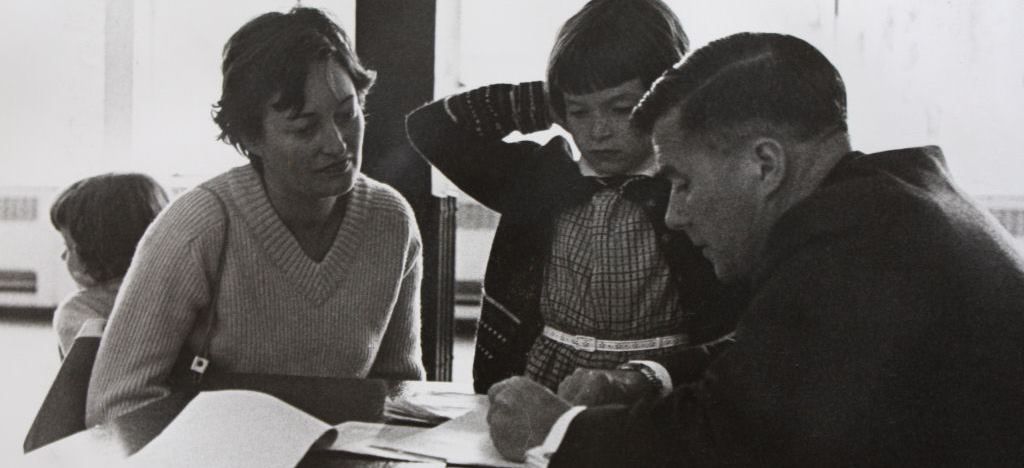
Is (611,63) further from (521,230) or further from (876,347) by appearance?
(876,347)

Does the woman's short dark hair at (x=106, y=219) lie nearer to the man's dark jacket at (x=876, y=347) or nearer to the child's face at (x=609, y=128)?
the child's face at (x=609, y=128)

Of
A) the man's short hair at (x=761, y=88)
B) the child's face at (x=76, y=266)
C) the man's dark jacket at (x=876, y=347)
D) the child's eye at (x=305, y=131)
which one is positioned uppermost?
the man's short hair at (x=761, y=88)

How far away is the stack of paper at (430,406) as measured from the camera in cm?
98

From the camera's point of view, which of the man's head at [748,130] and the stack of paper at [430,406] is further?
the stack of paper at [430,406]

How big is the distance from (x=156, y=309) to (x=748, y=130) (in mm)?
771

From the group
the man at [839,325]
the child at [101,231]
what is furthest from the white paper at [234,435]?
the child at [101,231]

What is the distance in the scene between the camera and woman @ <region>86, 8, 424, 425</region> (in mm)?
1211

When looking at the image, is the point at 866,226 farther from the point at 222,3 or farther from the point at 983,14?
the point at 983,14

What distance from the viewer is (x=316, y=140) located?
4.33 ft

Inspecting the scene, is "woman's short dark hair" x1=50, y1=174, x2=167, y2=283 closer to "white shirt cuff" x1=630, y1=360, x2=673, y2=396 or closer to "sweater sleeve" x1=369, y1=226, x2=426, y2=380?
"sweater sleeve" x1=369, y1=226, x2=426, y2=380

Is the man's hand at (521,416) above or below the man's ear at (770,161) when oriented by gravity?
below

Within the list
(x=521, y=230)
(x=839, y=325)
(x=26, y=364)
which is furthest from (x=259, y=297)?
(x=26, y=364)

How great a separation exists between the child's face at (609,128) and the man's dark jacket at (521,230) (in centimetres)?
5

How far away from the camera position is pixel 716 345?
1.16 m
